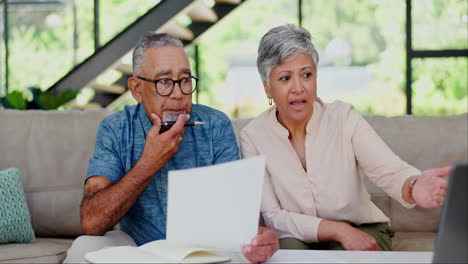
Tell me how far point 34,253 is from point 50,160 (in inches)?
20.7

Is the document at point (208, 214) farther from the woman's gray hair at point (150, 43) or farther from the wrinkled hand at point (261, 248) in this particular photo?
the woman's gray hair at point (150, 43)

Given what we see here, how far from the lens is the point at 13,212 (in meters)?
2.76

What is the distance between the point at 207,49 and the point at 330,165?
18.0 ft

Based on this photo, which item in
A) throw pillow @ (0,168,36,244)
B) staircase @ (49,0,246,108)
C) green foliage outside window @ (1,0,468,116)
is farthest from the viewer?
green foliage outside window @ (1,0,468,116)

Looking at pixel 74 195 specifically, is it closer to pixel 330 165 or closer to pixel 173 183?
pixel 330 165

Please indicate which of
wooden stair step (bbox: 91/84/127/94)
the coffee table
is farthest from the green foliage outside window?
the coffee table

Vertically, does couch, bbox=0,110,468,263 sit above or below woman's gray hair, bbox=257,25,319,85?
below

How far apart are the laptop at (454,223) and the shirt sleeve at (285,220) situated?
3.23 feet

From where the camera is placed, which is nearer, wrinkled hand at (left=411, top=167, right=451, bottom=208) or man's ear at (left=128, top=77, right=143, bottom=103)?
wrinkled hand at (left=411, top=167, right=451, bottom=208)

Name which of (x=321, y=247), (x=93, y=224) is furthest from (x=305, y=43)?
(x=93, y=224)

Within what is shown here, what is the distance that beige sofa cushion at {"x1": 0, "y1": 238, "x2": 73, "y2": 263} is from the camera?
8.42 ft

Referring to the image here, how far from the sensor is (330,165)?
2381mm

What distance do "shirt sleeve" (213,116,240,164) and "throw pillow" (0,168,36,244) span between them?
863 mm

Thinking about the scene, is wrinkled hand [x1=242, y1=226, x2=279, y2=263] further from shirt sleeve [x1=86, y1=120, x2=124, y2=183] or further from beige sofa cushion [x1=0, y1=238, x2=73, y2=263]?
beige sofa cushion [x1=0, y1=238, x2=73, y2=263]
